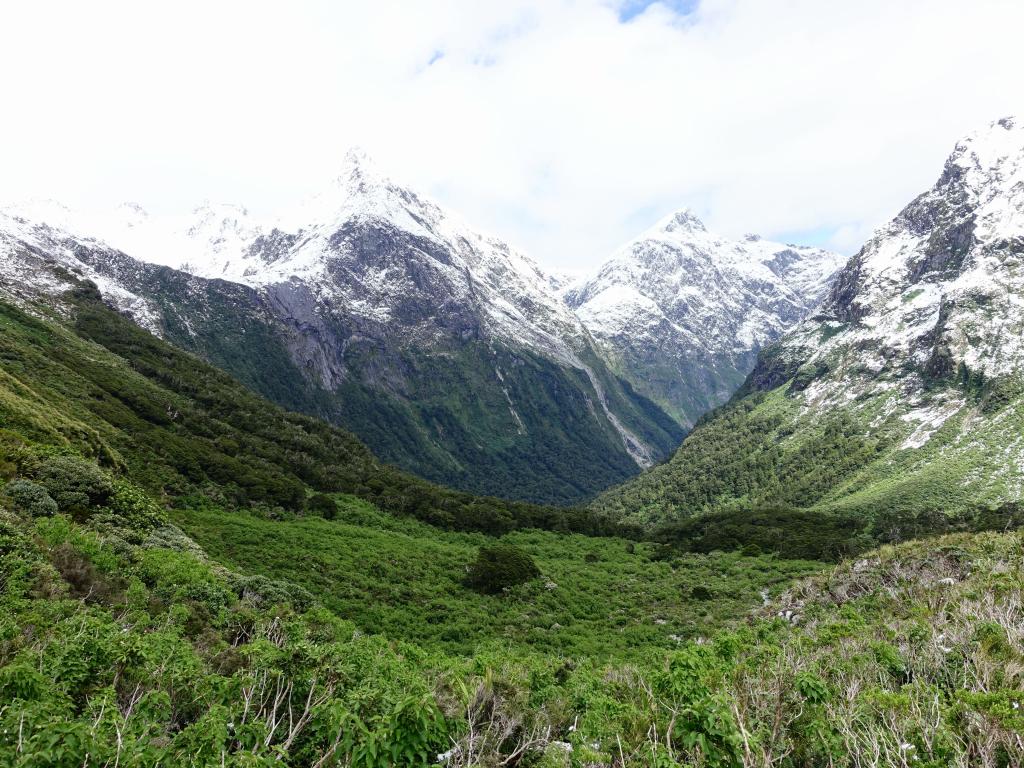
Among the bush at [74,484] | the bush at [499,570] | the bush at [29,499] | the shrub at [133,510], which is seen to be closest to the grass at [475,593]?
the bush at [499,570]

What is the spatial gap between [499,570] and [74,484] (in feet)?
103

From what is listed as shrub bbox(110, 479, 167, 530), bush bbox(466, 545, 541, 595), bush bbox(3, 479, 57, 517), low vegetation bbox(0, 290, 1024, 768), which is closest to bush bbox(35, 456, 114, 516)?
low vegetation bbox(0, 290, 1024, 768)

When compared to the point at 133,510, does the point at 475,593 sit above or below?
below

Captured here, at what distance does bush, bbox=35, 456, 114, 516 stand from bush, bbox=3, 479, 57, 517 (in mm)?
1176

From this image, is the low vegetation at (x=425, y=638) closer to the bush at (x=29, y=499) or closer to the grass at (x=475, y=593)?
the bush at (x=29, y=499)

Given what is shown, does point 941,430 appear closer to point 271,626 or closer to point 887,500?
point 887,500

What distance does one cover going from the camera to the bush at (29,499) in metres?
28.5

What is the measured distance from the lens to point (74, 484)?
111ft

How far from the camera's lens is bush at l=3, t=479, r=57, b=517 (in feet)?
93.5

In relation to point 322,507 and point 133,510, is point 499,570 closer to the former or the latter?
A: point 322,507

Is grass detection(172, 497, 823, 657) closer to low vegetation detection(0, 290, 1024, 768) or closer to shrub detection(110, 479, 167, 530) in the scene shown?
low vegetation detection(0, 290, 1024, 768)

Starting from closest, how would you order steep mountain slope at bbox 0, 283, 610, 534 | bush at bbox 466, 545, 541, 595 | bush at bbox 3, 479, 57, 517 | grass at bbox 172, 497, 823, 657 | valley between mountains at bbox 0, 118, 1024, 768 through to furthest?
valley between mountains at bbox 0, 118, 1024, 768 → bush at bbox 3, 479, 57, 517 → grass at bbox 172, 497, 823, 657 → bush at bbox 466, 545, 541, 595 → steep mountain slope at bbox 0, 283, 610, 534

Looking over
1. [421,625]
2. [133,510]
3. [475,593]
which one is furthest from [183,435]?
[421,625]

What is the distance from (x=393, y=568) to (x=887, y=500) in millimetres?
152004
